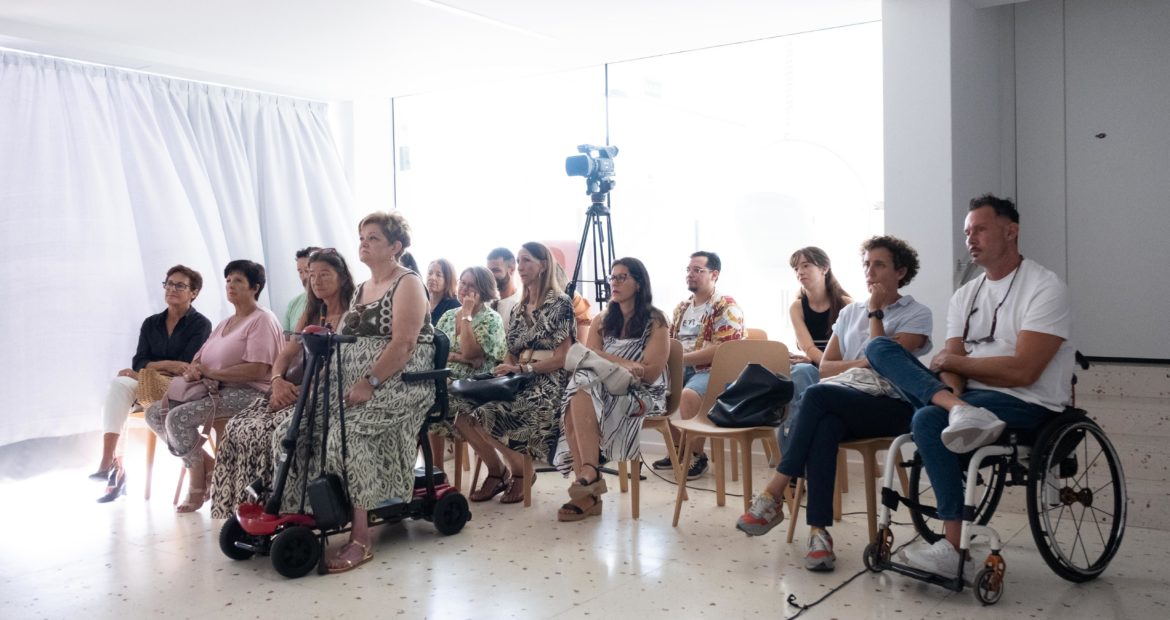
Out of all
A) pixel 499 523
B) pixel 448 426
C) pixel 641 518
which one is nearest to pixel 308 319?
pixel 448 426

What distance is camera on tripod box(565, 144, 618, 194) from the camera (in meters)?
5.50

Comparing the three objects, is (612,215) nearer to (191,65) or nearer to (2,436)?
(191,65)

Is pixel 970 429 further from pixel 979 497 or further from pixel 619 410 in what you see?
pixel 619 410

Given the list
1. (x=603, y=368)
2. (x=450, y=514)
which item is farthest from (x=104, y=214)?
(x=603, y=368)

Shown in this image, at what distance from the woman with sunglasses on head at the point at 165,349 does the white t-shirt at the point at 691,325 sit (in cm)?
241

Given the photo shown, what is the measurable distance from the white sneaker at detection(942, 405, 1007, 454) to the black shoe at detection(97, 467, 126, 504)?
3.79 metres

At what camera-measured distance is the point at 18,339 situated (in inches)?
211

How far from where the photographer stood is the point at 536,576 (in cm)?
332

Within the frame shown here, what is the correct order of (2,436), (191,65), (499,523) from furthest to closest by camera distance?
1. (191,65)
2. (2,436)
3. (499,523)

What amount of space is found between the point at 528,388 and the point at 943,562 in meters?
1.98

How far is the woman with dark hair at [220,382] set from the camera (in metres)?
4.43

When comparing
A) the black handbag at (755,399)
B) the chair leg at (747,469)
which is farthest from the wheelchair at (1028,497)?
the chair leg at (747,469)

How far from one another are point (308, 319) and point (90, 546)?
1.20 meters

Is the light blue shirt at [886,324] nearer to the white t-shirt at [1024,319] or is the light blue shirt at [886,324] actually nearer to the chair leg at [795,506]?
the white t-shirt at [1024,319]
